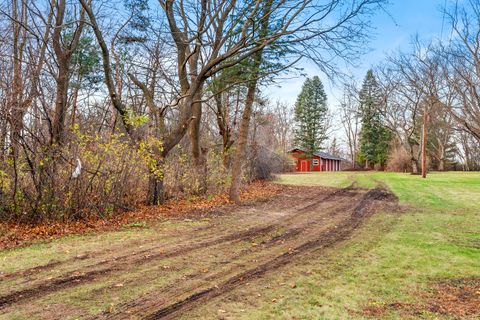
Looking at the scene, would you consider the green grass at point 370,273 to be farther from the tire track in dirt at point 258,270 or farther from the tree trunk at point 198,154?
the tree trunk at point 198,154

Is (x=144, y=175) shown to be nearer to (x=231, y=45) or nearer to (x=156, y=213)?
(x=156, y=213)

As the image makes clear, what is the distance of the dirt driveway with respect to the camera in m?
3.35

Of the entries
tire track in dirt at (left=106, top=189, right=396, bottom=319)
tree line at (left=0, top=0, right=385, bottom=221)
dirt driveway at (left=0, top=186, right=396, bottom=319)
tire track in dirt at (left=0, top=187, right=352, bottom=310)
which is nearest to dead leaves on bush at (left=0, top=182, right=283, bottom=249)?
tree line at (left=0, top=0, right=385, bottom=221)

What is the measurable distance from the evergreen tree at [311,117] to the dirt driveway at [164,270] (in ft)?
135

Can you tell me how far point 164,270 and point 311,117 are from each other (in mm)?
46625

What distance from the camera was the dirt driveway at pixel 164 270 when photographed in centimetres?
335

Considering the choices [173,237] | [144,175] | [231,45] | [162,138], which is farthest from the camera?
[231,45]

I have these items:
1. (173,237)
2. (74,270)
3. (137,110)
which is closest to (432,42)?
(137,110)

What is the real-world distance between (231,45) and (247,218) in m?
5.88

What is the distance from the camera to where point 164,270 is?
4410 millimetres

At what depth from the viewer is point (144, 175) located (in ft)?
31.1

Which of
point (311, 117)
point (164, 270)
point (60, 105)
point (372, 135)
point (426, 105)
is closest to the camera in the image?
point (164, 270)

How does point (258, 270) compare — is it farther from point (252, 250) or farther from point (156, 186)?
point (156, 186)

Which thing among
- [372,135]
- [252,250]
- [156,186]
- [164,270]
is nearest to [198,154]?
[156,186]
